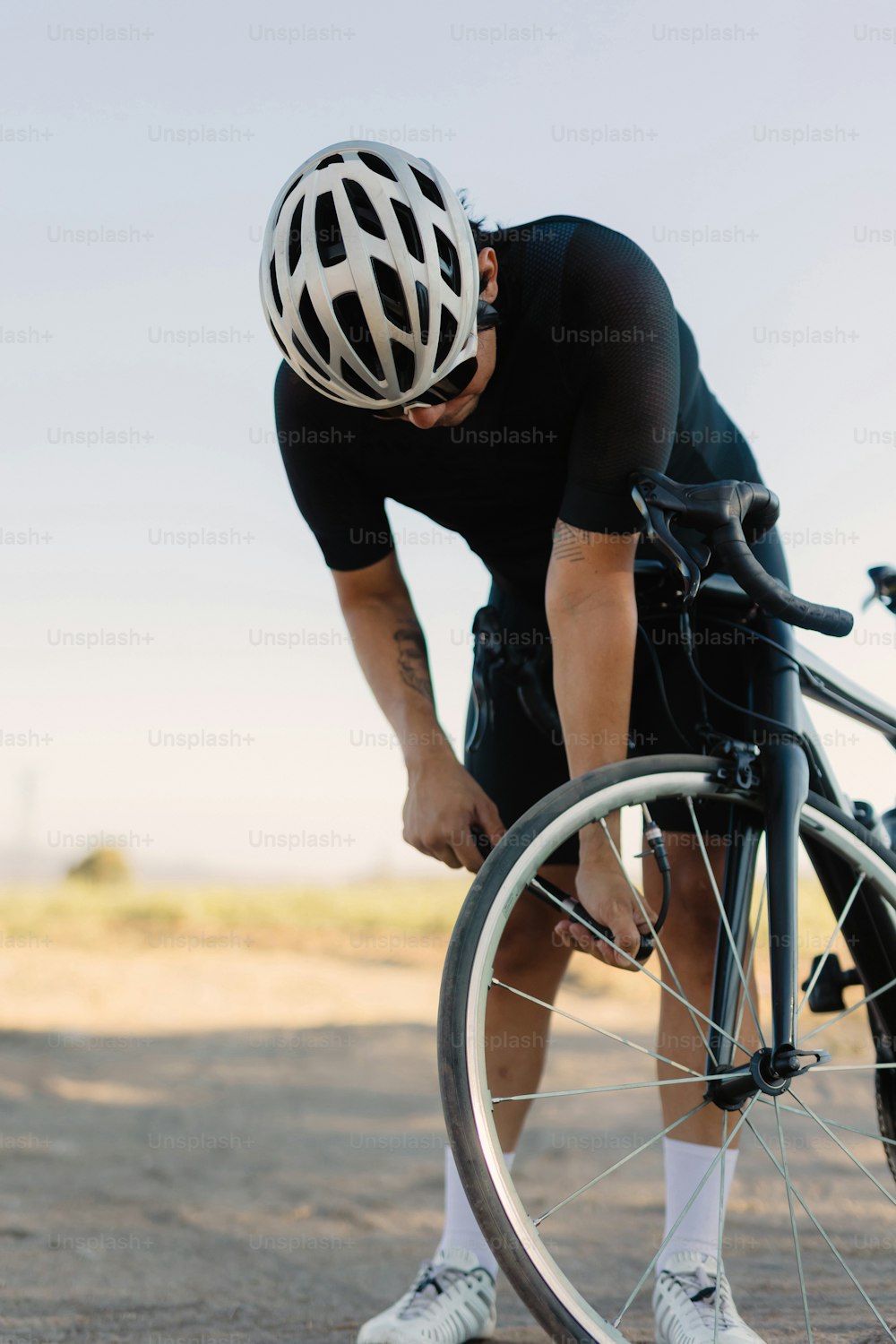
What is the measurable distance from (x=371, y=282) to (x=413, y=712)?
0.80m

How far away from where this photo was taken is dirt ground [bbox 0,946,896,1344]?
231cm

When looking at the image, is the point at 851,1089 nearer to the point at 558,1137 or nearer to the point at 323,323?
the point at 558,1137

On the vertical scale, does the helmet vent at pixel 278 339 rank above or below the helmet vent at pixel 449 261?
below

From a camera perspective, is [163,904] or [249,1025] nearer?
[249,1025]

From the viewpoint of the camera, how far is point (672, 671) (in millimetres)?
2170

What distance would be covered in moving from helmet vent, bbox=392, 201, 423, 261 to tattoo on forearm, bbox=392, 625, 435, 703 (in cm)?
73

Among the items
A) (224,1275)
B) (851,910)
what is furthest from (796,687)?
(224,1275)

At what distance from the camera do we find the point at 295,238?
6.06 ft

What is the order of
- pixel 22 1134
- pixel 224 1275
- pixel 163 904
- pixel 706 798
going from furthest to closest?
1. pixel 163 904
2. pixel 22 1134
3. pixel 224 1275
4. pixel 706 798

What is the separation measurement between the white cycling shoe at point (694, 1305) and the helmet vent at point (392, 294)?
1590 millimetres

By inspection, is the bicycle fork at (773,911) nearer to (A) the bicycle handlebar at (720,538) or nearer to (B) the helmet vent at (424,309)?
(A) the bicycle handlebar at (720,538)

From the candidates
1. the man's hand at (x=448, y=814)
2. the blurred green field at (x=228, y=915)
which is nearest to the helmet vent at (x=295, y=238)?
the man's hand at (x=448, y=814)

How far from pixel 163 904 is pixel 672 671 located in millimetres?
13614

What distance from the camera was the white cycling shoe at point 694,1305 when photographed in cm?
183
